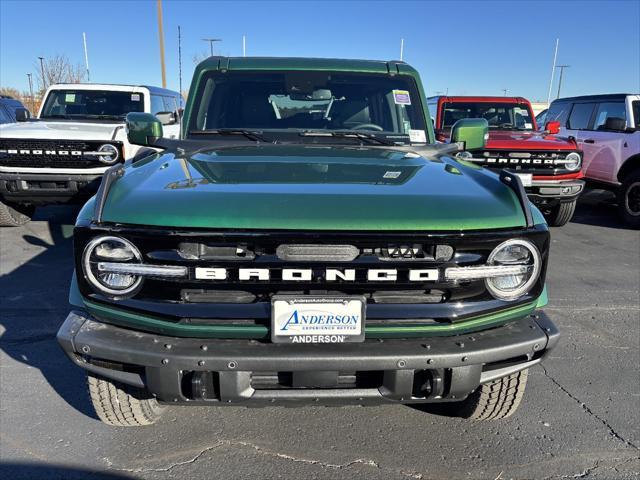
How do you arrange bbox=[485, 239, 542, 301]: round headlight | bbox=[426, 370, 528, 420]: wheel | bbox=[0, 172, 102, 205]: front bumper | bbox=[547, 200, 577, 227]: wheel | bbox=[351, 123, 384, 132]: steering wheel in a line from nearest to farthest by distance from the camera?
bbox=[485, 239, 542, 301]: round headlight, bbox=[426, 370, 528, 420]: wheel, bbox=[351, 123, 384, 132]: steering wheel, bbox=[0, 172, 102, 205]: front bumper, bbox=[547, 200, 577, 227]: wheel

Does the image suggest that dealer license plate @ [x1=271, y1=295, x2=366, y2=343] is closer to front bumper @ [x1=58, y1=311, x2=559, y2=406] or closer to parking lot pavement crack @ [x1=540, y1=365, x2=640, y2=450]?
front bumper @ [x1=58, y1=311, x2=559, y2=406]

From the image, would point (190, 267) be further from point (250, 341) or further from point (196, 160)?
point (196, 160)

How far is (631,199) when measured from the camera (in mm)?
8219

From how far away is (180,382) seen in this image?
203 cm

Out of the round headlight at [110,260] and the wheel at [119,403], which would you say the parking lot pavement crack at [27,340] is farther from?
the round headlight at [110,260]

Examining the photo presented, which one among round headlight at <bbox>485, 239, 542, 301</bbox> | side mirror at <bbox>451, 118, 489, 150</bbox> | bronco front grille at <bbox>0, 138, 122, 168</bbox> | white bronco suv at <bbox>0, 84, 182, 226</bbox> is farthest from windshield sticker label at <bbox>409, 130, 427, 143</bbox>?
bronco front grille at <bbox>0, 138, 122, 168</bbox>

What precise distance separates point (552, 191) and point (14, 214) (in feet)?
24.3

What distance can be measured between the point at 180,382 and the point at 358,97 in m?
2.42

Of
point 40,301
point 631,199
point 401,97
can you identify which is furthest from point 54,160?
point 631,199

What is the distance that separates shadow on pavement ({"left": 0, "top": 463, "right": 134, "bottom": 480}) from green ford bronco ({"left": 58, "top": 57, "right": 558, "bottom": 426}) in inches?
24.4

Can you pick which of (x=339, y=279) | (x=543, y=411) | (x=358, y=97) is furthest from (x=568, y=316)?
(x=339, y=279)

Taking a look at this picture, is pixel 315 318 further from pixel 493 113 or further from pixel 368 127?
pixel 493 113

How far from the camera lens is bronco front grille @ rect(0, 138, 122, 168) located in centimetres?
654

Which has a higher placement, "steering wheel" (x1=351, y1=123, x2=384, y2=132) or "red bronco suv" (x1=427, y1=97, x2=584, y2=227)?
"steering wheel" (x1=351, y1=123, x2=384, y2=132)
